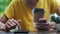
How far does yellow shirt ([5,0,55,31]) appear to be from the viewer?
1521 millimetres

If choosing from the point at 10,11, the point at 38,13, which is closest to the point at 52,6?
the point at 38,13

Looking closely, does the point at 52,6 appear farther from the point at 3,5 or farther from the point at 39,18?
the point at 3,5

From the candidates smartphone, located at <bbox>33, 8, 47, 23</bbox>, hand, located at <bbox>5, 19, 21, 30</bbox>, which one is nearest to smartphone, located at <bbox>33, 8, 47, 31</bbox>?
smartphone, located at <bbox>33, 8, 47, 23</bbox>

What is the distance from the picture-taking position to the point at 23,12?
154 cm

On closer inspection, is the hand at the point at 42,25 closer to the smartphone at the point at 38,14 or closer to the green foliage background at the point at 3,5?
the smartphone at the point at 38,14

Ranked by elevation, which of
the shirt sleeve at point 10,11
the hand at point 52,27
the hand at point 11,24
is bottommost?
the hand at point 52,27

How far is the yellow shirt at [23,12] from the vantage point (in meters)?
1.52

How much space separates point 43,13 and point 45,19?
0.04m

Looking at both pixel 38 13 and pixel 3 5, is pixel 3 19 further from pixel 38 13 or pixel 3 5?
pixel 38 13

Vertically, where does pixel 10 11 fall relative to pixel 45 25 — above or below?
above

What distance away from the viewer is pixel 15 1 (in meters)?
1.53

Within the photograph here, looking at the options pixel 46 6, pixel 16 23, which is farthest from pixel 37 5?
pixel 16 23

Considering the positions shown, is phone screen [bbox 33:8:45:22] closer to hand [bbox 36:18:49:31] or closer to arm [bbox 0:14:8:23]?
hand [bbox 36:18:49:31]

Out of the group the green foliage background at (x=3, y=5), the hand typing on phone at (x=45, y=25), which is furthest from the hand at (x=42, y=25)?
the green foliage background at (x=3, y=5)
